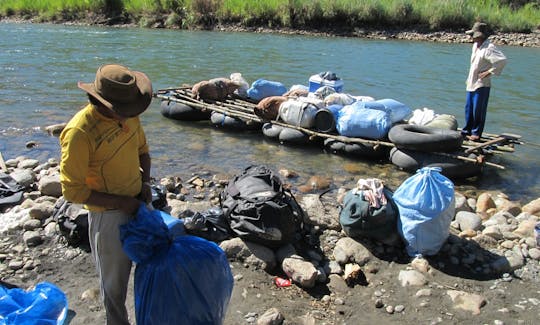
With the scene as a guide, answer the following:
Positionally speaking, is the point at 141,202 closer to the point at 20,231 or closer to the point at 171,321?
the point at 171,321

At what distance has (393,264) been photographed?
15.5ft

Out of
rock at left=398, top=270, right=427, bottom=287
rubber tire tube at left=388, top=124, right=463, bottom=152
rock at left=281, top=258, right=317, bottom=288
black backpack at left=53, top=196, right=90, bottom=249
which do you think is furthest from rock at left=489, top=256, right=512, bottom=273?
black backpack at left=53, top=196, right=90, bottom=249

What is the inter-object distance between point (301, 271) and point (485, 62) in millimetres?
5537

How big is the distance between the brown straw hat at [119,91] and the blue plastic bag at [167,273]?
0.63 meters

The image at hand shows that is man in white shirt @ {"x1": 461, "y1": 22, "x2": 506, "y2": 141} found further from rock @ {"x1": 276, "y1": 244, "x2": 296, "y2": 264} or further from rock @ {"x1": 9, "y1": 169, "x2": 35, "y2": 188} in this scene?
rock @ {"x1": 9, "y1": 169, "x2": 35, "y2": 188}

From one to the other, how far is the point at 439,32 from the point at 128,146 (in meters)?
29.8

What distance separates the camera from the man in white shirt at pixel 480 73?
313 inches

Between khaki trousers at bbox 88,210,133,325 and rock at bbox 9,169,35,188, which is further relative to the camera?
rock at bbox 9,169,35,188

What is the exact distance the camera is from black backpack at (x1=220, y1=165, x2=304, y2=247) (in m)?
4.68

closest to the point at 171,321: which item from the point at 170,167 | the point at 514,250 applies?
the point at 514,250

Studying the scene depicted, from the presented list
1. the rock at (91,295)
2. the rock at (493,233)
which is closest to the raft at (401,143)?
the rock at (493,233)

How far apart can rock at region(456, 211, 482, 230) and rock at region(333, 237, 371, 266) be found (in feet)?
4.54

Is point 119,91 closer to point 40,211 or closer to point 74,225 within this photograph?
point 74,225

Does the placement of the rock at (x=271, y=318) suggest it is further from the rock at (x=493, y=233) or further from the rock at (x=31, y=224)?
the rock at (x=31, y=224)
